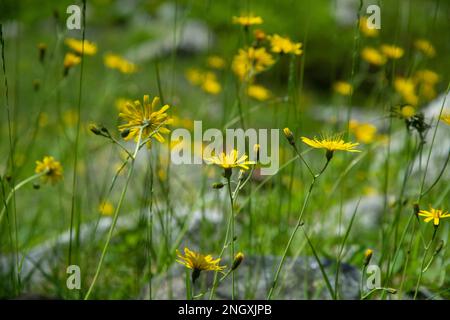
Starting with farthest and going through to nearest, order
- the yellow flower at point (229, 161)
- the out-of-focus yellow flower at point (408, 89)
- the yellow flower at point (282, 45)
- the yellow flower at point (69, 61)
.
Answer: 1. the out-of-focus yellow flower at point (408, 89)
2. the yellow flower at point (69, 61)
3. the yellow flower at point (282, 45)
4. the yellow flower at point (229, 161)

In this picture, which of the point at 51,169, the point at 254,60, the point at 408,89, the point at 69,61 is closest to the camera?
the point at 51,169

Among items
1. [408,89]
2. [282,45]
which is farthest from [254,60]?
[408,89]

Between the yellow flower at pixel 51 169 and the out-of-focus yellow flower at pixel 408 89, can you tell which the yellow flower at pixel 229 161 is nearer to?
the yellow flower at pixel 51 169

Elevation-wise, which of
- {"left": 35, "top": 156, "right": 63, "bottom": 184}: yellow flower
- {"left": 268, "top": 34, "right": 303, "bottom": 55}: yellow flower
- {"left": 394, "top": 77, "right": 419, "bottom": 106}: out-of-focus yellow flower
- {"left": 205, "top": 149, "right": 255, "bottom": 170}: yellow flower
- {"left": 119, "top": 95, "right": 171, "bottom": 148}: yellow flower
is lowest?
{"left": 35, "top": 156, "right": 63, "bottom": 184}: yellow flower

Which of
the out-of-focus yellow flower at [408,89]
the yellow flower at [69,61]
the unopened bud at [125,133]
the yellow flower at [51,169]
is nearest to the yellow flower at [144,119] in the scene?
the unopened bud at [125,133]

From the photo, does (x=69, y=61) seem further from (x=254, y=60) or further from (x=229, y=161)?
(x=229, y=161)

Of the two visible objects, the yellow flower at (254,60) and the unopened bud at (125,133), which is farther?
the yellow flower at (254,60)

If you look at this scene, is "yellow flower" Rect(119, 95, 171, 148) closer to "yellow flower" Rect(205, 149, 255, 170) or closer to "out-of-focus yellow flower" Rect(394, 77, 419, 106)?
"yellow flower" Rect(205, 149, 255, 170)

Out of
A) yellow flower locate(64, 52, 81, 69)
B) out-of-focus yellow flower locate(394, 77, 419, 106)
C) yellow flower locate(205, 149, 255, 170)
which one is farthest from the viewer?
out-of-focus yellow flower locate(394, 77, 419, 106)

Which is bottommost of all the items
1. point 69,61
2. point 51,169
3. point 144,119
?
point 51,169

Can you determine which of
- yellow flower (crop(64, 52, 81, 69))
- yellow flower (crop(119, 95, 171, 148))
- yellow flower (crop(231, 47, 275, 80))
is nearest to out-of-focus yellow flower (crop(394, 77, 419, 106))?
yellow flower (crop(231, 47, 275, 80))
